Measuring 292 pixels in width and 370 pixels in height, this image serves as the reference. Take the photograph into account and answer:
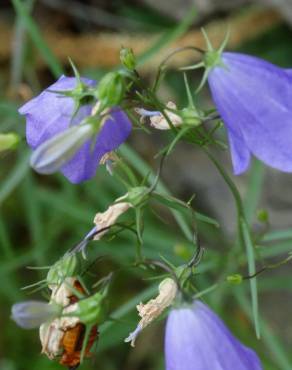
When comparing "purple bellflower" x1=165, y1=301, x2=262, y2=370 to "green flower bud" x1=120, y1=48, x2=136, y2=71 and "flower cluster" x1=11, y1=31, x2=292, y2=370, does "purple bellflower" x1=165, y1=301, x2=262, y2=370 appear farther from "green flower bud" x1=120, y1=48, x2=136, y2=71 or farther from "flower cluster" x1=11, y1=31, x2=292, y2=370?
"green flower bud" x1=120, y1=48, x2=136, y2=71

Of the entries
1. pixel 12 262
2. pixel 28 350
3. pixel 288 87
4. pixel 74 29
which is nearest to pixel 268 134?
pixel 288 87

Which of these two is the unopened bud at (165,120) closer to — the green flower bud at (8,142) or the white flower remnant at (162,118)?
the white flower remnant at (162,118)

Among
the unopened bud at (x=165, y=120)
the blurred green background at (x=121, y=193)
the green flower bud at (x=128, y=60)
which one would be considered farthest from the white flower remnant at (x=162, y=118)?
the blurred green background at (x=121, y=193)

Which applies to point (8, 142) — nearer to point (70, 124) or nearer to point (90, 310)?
point (70, 124)

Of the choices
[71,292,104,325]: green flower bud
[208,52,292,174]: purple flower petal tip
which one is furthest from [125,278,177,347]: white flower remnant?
[208,52,292,174]: purple flower petal tip

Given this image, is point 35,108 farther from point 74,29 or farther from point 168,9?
point 74,29

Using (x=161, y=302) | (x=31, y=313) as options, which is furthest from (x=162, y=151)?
(x=31, y=313)
